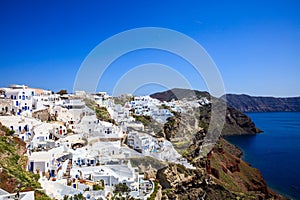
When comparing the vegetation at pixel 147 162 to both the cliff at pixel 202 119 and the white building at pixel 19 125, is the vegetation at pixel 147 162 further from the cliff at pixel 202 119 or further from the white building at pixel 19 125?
the cliff at pixel 202 119

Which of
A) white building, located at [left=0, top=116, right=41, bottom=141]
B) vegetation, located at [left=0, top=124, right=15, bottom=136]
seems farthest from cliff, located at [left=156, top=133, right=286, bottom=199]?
vegetation, located at [left=0, top=124, right=15, bottom=136]

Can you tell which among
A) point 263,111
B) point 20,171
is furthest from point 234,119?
point 263,111

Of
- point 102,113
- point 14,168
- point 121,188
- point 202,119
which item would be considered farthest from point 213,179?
point 14,168

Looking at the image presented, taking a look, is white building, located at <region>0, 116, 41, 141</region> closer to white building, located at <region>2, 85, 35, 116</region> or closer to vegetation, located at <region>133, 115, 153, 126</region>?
white building, located at <region>2, 85, 35, 116</region>

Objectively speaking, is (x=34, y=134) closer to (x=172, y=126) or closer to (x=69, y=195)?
(x=69, y=195)

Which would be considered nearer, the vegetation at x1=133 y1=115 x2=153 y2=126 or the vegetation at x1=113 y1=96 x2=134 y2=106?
the vegetation at x1=133 y1=115 x2=153 y2=126

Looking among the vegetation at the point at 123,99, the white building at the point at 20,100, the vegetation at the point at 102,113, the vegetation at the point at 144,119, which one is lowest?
the vegetation at the point at 144,119

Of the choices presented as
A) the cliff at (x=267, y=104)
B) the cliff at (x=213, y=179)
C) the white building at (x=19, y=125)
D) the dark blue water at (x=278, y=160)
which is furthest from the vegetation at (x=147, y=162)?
the cliff at (x=267, y=104)

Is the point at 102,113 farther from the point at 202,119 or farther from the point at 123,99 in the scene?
the point at 202,119
